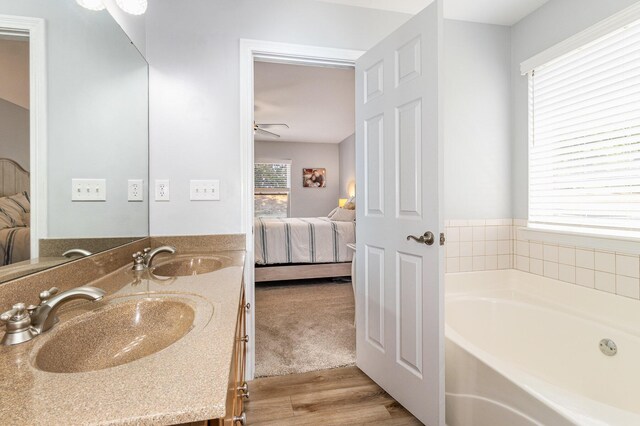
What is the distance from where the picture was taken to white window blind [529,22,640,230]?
5.24ft

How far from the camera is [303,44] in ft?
6.61

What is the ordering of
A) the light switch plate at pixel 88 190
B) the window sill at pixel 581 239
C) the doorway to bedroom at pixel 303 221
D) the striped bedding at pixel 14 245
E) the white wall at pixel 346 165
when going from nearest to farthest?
the striped bedding at pixel 14 245, the light switch plate at pixel 88 190, the window sill at pixel 581 239, the doorway to bedroom at pixel 303 221, the white wall at pixel 346 165

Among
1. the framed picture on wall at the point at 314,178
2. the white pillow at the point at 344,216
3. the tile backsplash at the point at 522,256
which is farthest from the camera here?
the framed picture on wall at the point at 314,178

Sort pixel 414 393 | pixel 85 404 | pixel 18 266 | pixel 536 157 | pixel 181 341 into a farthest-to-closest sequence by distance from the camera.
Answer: pixel 536 157, pixel 414 393, pixel 18 266, pixel 181 341, pixel 85 404

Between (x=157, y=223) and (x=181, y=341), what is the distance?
140 centimetres

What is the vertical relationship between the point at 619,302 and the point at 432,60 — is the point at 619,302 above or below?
below

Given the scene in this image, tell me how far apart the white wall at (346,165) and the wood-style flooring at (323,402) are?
533cm

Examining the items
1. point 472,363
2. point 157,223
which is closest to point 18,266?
point 157,223

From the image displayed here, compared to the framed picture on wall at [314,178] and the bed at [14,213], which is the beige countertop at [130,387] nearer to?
the bed at [14,213]

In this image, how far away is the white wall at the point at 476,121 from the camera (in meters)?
2.24

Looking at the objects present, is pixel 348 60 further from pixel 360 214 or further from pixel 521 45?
pixel 521 45

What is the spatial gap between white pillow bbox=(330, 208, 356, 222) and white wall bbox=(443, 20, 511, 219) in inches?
101

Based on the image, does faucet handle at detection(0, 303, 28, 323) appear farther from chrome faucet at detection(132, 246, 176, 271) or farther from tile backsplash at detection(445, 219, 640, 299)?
tile backsplash at detection(445, 219, 640, 299)

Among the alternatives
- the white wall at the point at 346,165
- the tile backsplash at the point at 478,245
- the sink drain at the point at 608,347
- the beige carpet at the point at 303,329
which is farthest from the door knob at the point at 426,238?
the white wall at the point at 346,165
